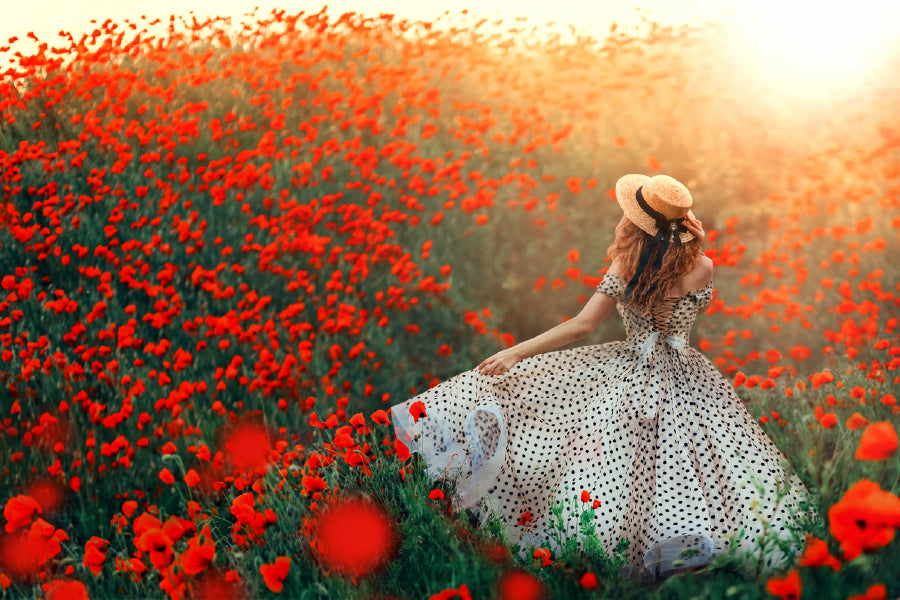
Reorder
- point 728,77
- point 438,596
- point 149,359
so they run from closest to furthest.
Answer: point 438,596 < point 149,359 < point 728,77

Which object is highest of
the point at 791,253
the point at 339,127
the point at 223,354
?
the point at 339,127

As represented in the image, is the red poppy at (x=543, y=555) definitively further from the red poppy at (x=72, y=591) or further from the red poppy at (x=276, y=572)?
the red poppy at (x=72, y=591)

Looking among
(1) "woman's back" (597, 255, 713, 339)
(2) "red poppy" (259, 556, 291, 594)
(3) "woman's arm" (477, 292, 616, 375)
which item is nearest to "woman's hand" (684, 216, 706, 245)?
(1) "woman's back" (597, 255, 713, 339)

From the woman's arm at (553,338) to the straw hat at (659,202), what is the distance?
333 millimetres

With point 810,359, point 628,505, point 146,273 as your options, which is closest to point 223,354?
point 146,273

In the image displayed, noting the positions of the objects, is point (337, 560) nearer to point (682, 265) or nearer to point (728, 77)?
point (682, 265)

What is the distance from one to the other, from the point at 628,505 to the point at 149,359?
10.0 feet

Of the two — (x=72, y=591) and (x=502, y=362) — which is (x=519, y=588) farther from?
(x=72, y=591)

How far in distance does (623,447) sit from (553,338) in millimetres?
504

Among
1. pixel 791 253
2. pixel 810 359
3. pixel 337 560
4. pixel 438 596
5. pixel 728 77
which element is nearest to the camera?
Result: pixel 438 596

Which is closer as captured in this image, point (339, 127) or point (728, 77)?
point (339, 127)

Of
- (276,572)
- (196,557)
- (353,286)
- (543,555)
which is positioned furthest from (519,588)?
(353,286)

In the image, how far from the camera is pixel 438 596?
2018 mm

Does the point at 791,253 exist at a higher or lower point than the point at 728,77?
lower
